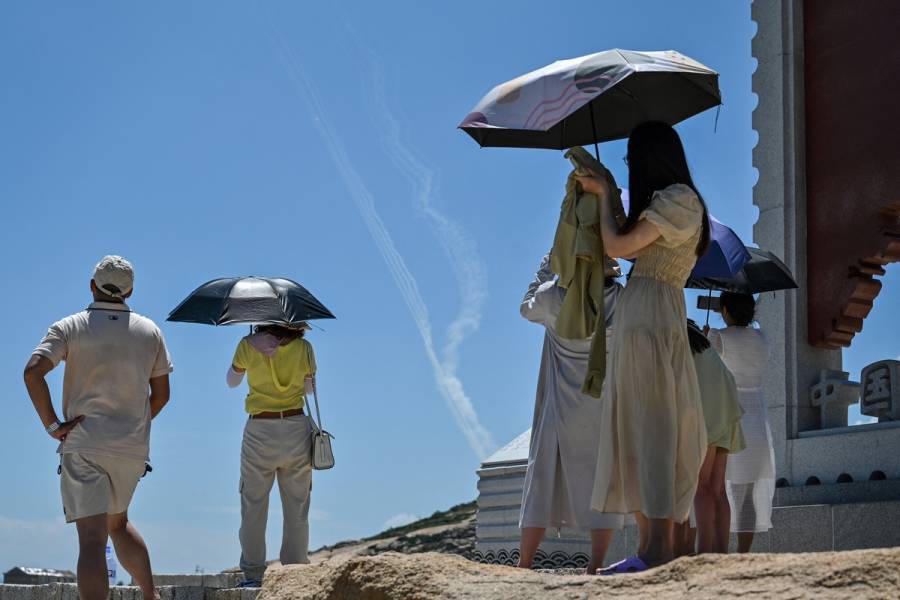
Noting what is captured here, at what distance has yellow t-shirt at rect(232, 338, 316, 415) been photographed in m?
9.38

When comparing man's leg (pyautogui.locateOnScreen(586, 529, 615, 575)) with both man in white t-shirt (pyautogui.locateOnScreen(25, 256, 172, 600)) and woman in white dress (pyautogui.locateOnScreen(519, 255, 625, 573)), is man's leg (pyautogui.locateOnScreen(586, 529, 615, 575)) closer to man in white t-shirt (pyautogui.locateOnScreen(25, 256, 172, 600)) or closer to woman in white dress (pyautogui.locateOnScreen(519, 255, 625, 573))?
woman in white dress (pyautogui.locateOnScreen(519, 255, 625, 573))

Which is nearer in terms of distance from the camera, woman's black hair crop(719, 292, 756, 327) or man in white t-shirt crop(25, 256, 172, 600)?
man in white t-shirt crop(25, 256, 172, 600)

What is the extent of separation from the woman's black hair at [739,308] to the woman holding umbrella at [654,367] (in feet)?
8.31

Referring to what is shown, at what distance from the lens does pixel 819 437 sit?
1109cm

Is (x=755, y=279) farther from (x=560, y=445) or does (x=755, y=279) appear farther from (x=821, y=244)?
(x=821, y=244)

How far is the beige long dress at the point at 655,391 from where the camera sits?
18.2ft

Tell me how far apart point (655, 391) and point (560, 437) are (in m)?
1.76

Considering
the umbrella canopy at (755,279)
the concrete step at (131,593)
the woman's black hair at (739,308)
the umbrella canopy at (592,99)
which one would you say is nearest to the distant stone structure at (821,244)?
the umbrella canopy at (755,279)

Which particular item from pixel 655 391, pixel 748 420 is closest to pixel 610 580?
pixel 655 391

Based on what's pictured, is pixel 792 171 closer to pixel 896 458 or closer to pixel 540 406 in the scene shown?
pixel 896 458

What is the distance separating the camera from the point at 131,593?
9062mm

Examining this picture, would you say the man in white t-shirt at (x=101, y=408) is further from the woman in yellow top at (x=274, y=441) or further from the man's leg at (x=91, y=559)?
the woman in yellow top at (x=274, y=441)

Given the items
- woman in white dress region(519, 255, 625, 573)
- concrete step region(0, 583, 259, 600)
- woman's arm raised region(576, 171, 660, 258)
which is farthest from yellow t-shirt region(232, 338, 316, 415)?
woman's arm raised region(576, 171, 660, 258)

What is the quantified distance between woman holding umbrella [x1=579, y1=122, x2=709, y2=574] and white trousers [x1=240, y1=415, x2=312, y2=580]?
163 inches
